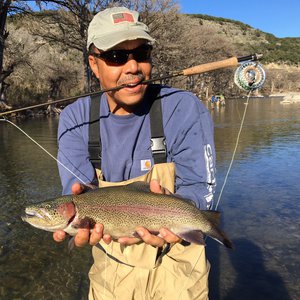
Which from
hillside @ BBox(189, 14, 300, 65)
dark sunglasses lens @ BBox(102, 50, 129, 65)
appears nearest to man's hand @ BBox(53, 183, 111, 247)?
dark sunglasses lens @ BBox(102, 50, 129, 65)

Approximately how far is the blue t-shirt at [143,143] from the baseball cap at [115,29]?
1.30 ft

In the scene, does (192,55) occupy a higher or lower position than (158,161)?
higher

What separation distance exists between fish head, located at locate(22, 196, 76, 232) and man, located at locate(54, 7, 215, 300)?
8 centimetres

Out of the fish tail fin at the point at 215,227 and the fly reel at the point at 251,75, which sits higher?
the fly reel at the point at 251,75

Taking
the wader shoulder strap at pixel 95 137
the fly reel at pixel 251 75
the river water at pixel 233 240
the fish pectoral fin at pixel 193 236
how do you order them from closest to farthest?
1. the fish pectoral fin at pixel 193 236
2. the wader shoulder strap at pixel 95 137
3. the river water at pixel 233 240
4. the fly reel at pixel 251 75

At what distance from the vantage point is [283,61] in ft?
281

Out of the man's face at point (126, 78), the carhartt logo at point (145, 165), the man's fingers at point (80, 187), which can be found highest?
the man's face at point (126, 78)

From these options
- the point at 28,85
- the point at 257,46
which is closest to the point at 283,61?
the point at 257,46

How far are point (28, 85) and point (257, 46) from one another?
79.5 metres

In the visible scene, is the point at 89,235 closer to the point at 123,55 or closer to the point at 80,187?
the point at 80,187

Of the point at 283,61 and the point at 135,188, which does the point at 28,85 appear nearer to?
the point at 135,188

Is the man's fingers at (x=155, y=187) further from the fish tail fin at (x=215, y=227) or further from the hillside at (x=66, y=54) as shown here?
the hillside at (x=66, y=54)

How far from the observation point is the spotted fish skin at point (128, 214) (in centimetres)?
199

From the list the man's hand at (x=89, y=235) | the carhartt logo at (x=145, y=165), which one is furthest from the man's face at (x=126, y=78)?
the man's hand at (x=89, y=235)
